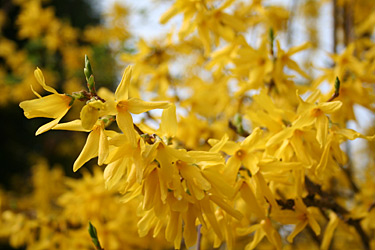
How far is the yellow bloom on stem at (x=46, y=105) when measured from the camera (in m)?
0.82

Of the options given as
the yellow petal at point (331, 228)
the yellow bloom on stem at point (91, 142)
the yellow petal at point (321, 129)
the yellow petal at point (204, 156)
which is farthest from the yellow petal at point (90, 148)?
the yellow petal at point (331, 228)

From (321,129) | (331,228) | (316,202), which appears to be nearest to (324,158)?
(321,129)

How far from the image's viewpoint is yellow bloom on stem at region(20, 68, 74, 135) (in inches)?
32.2

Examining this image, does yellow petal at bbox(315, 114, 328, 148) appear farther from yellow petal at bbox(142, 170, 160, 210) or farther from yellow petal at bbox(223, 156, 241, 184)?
yellow petal at bbox(142, 170, 160, 210)

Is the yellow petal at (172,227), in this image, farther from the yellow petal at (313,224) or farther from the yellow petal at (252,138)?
the yellow petal at (313,224)

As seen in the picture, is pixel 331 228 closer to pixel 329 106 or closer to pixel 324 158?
pixel 324 158

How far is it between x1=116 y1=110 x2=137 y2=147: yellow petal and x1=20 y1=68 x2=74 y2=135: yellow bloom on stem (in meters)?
0.15

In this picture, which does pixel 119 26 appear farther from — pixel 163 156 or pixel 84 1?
pixel 84 1

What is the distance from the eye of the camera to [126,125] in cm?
84

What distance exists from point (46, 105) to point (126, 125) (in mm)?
219

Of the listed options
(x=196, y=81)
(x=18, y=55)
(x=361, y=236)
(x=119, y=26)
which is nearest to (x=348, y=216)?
(x=361, y=236)

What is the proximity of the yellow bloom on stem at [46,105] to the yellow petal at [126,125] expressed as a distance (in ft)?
0.48

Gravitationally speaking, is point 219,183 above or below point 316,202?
above

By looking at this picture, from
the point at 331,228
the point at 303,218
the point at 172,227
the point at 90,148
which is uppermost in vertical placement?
the point at 90,148
